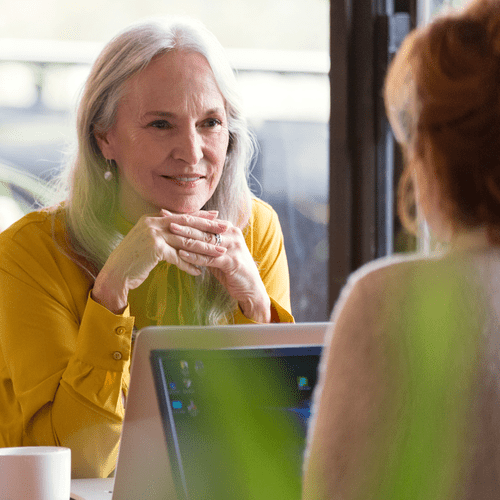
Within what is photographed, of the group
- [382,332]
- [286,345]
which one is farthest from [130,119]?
[382,332]

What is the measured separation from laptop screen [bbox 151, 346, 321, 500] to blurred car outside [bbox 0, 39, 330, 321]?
6.60 ft

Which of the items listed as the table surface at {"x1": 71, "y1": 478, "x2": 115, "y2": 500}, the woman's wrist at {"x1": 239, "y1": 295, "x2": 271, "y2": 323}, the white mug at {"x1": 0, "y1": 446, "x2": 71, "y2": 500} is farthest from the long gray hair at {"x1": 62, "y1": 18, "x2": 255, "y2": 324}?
the white mug at {"x1": 0, "y1": 446, "x2": 71, "y2": 500}

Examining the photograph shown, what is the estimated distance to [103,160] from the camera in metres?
1.64

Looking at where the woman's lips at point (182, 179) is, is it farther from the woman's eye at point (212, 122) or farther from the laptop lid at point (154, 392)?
the laptop lid at point (154, 392)

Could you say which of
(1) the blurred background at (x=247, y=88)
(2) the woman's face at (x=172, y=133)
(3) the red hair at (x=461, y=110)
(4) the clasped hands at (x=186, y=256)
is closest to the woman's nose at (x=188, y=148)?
(2) the woman's face at (x=172, y=133)

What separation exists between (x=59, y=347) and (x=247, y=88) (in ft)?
6.27

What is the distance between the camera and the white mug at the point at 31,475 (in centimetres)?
88

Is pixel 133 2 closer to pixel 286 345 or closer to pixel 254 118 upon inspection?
pixel 254 118

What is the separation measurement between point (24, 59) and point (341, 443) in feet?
9.22

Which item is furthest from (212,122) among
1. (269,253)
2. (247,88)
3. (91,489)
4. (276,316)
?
(247,88)

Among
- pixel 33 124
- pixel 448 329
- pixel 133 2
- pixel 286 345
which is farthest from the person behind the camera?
pixel 33 124

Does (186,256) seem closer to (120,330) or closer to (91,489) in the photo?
(120,330)

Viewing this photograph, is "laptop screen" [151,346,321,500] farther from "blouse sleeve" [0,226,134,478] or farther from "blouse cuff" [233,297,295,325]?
"blouse cuff" [233,297,295,325]

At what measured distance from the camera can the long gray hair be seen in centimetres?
152
